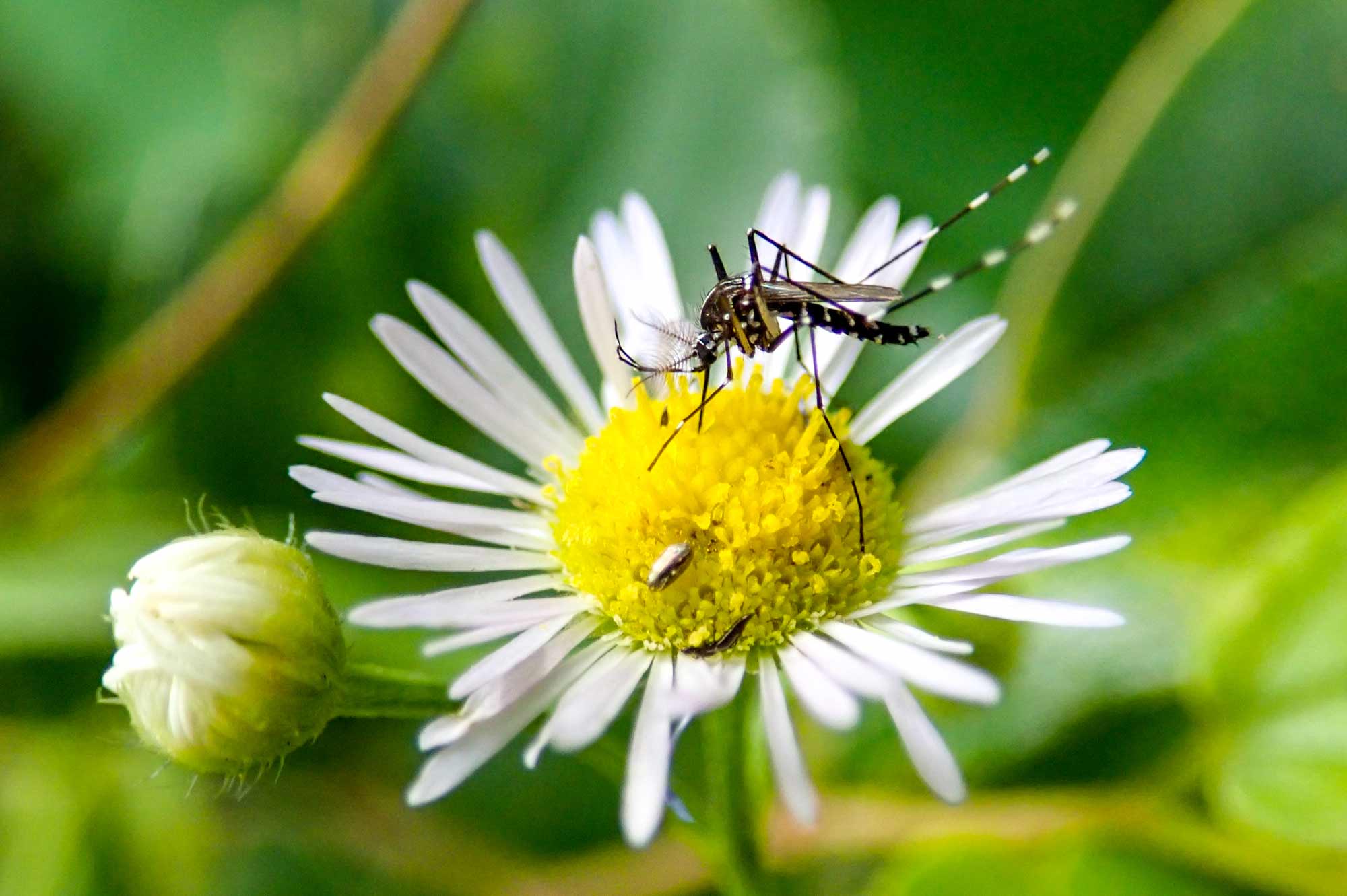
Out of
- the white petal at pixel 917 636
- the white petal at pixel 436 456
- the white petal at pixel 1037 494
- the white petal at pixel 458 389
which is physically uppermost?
the white petal at pixel 458 389

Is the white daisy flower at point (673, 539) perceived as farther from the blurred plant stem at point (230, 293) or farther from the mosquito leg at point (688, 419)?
the blurred plant stem at point (230, 293)

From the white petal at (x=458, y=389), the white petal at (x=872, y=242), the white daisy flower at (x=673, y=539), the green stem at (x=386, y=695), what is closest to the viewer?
the white daisy flower at (x=673, y=539)

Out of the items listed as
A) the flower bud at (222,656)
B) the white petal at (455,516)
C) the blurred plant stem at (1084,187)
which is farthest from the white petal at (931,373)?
the flower bud at (222,656)

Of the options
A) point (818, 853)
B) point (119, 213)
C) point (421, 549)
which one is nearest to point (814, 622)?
point (421, 549)

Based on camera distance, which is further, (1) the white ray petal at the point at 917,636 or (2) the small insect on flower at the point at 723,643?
(2) the small insect on flower at the point at 723,643

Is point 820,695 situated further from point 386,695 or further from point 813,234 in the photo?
point 813,234

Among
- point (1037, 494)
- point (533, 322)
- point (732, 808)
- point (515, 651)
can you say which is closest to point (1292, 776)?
point (1037, 494)

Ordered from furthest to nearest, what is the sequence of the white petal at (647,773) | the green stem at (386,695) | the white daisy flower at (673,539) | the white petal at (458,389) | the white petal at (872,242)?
the white petal at (872,242) → the white petal at (458,389) → the green stem at (386,695) → the white daisy flower at (673,539) → the white petal at (647,773)

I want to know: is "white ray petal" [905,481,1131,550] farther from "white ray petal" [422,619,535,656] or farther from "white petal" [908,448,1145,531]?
"white ray petal" [422,619,535,656]
